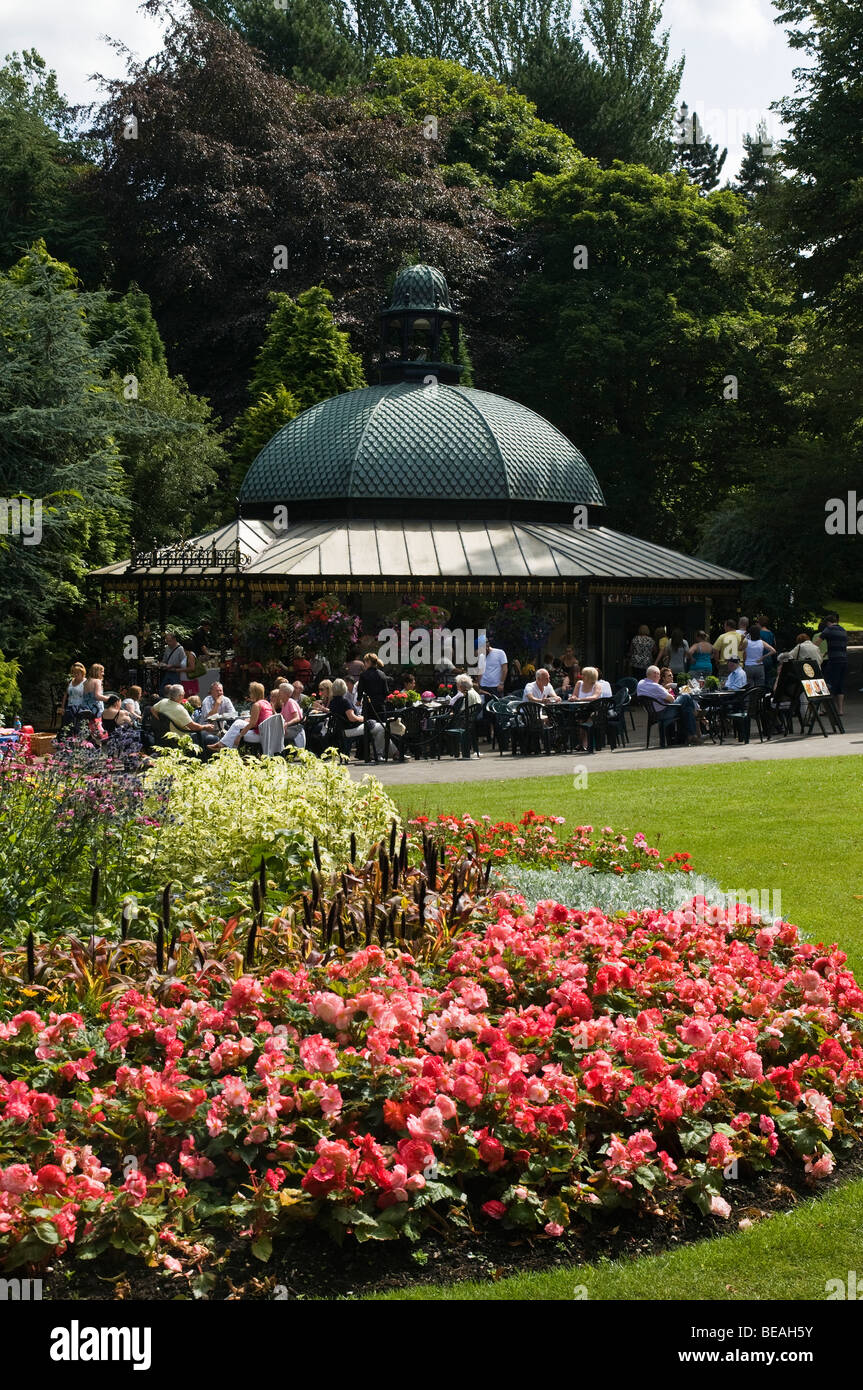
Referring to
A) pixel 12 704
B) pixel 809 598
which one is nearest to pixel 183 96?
pixel 809 598

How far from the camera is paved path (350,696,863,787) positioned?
15438 millimetres

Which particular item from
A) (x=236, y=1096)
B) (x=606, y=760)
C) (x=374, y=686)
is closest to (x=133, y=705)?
(x=374, y=686)

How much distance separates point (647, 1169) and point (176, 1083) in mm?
1579

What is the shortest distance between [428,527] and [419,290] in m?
6.51

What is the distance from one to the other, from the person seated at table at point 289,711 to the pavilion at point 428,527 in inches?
325

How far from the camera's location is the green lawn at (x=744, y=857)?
4004 mm

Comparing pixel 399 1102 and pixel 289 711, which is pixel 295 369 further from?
pixel 399 1102

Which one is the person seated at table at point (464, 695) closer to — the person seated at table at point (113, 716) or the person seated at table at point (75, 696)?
the person seated at table at point (113, 716)

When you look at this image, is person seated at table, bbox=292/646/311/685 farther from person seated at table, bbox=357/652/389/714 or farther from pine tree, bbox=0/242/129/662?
pine tree, bbox=0/242/129/662

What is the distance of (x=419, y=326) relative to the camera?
30672 millimetres

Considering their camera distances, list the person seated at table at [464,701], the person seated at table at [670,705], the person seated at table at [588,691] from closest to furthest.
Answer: the person seated at table at [464,701] < the person seated at table at [670,705] < the person seated at table at [588,691]

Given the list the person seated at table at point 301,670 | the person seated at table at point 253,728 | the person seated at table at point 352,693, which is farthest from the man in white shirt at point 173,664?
the person seated at table at point 253,728

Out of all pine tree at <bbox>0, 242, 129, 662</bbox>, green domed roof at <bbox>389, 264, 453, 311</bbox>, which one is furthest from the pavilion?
pine tree at <bbox>0, 242, 129, 662</bbox>

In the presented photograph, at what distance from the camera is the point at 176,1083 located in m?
4.64
